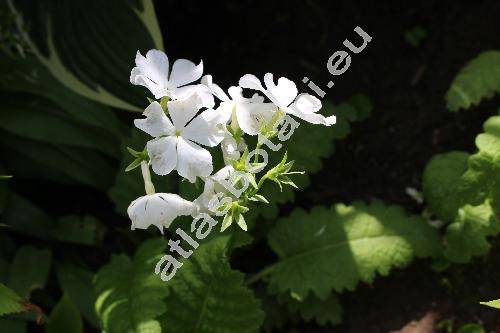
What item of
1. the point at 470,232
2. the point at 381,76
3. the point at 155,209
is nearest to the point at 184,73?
the point at 155,209

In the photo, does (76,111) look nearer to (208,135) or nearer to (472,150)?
(208,135)

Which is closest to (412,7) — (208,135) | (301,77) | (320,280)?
(301,77)

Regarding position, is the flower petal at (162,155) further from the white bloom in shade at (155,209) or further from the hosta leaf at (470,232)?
the hosta leaf at (470,232)

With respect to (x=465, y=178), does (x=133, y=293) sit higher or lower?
lower

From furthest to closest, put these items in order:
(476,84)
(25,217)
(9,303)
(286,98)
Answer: (25,217), (476,84), (9,303), (286,98)

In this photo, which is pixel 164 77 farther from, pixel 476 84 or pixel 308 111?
pixel 476 84

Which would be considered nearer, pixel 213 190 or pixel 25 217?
pixel 213 190

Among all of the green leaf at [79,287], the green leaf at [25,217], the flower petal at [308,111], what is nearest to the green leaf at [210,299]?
the green leaf at [79,287]
